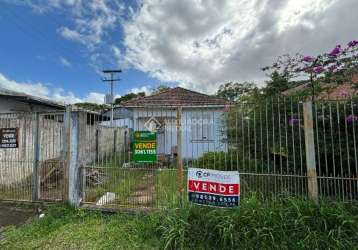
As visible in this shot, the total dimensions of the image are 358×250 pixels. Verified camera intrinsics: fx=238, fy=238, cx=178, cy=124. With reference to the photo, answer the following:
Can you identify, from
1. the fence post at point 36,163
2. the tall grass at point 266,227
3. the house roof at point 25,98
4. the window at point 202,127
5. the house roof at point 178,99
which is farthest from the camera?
the house roof at point 178,99

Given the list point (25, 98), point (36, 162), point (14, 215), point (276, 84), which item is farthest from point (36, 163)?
point (276, 84)

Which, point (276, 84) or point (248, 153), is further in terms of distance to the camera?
point (276, 84)

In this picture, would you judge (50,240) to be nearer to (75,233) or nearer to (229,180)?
(75,233)

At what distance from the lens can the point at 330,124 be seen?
4141 mm

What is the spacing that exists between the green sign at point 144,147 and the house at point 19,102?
545 cm

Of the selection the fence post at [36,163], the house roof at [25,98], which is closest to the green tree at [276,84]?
the fence post at [36,163]

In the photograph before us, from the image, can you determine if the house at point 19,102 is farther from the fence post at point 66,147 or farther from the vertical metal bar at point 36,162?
the fence post at point 66,147

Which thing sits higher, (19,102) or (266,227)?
(19,102)

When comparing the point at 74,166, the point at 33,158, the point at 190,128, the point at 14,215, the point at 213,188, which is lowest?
the point at 14,215

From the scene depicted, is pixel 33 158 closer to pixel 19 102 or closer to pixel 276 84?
pixel 19 102

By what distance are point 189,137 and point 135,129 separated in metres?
1.13

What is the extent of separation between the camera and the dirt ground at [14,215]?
15.9 ft

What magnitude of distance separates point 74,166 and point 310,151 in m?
4.65

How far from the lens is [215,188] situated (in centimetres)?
418
